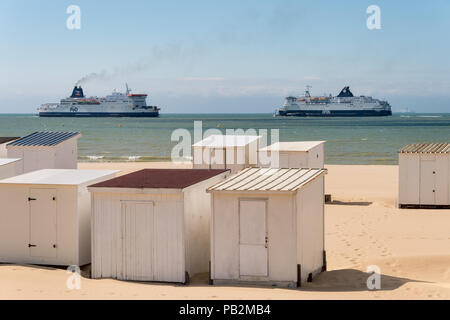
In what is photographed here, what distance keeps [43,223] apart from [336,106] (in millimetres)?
160208

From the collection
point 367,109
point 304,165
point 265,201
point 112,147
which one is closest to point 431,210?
point 304,165

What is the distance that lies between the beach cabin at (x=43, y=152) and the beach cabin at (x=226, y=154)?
4.56 metres

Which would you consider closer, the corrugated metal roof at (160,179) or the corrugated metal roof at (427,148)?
the corrugated metal roof at (160,179)

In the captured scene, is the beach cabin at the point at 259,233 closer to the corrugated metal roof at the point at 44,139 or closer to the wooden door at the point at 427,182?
the wooden door at the point at 427,182

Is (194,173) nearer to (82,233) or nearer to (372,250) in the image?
(82,233)

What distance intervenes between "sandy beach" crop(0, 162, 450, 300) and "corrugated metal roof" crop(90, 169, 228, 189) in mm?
1464

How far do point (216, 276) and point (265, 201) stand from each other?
1.36 m

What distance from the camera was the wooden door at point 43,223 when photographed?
1198cm

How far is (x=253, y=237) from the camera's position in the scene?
34.5 ft

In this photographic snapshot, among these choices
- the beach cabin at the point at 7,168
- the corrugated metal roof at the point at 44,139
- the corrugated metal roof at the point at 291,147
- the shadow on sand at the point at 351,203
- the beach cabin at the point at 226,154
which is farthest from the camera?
the shadow on sand at the point at 351,203

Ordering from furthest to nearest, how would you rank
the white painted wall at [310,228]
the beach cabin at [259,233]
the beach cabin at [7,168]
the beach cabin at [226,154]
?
the beach cabin at [226,154] < the beach cabin at [7,168] < the white painted wall at [310,228] < the beach cabin at [259,233]

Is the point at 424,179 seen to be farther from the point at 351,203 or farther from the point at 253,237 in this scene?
the point at 253,237

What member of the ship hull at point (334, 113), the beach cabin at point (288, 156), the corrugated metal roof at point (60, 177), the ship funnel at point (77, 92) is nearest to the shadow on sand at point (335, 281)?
the corrugated metal roof at point (60, 177)

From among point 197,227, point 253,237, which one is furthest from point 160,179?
point 253,237
